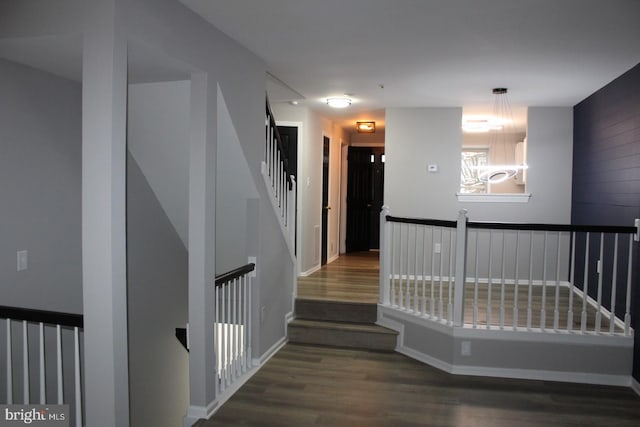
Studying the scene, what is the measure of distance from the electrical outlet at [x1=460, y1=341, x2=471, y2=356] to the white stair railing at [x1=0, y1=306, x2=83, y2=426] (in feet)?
9.94

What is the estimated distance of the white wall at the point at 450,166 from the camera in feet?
21.2

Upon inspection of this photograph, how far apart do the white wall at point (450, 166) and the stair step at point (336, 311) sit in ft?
6.59

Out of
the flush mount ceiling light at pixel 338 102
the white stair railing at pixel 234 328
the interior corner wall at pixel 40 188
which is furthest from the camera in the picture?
the flush mount ceiling light at pixel 338 102

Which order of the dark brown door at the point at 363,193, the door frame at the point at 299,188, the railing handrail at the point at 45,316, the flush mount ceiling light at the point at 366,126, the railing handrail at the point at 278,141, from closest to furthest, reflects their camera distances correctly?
the railing handrail at the point at 45,316, the railing handrail at the point at 278,141, the door frame at the point at 299,188, the flush mount ceiling light at the point at 366,126, the dark brown door at the point at 363,193

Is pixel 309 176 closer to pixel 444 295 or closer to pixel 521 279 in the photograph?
pixel 444 295

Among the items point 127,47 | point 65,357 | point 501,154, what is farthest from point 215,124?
point 501,154

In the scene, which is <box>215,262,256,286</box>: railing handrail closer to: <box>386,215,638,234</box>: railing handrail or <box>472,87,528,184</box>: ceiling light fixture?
<box>386,215,638,234</box>: railing handrail

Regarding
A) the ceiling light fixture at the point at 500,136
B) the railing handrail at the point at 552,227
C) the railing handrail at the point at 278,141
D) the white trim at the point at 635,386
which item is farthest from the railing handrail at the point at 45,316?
the ceiling light fixture at the point at 500,136

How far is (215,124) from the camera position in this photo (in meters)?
3.48

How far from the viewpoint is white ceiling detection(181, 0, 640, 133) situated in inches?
121

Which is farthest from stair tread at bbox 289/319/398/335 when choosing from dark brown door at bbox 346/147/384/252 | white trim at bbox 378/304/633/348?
dark brown door at bbox 346/147/384/252

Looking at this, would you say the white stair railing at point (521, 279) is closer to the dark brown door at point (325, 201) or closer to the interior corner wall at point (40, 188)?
the dark brown door at point (325, 201)

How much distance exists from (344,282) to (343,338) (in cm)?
136

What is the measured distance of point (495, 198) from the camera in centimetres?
664
